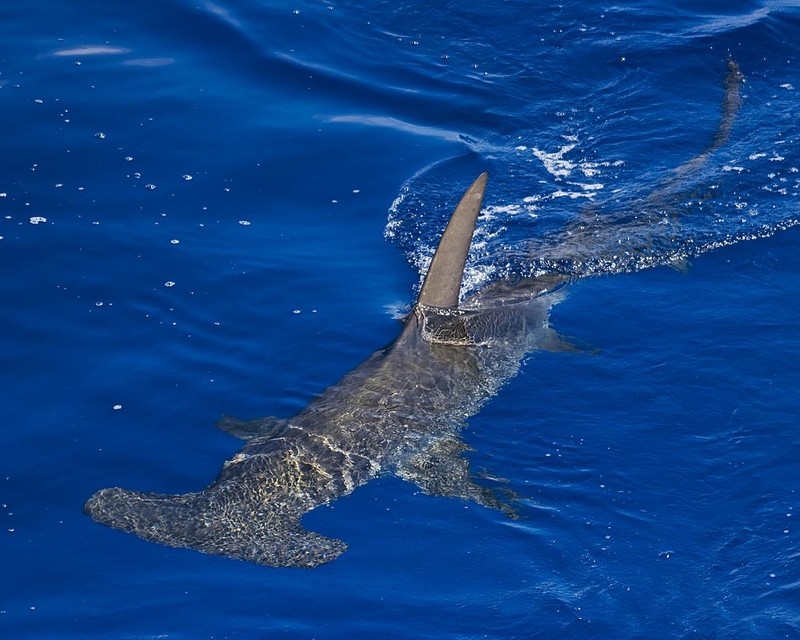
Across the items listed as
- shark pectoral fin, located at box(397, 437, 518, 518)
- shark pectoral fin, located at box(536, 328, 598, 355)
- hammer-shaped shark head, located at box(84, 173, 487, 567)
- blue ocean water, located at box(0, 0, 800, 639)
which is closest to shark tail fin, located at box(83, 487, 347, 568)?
hammer-shaped shark head, located at box(84, 173, 487, 567)

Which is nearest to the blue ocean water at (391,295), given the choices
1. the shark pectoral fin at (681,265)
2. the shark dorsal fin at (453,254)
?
the shark pectoral fin at (681,265)

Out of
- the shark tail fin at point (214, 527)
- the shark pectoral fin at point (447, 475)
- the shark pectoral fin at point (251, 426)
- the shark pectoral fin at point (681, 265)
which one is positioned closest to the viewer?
the shark tail fin at point (214, 527)

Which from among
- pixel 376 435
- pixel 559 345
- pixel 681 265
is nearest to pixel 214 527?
pixel 376 435

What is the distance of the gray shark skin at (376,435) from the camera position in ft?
28.0

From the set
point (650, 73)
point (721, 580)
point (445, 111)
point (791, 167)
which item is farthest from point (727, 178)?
point (721, 580)

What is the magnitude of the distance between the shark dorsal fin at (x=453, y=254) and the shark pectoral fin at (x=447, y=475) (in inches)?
60.3

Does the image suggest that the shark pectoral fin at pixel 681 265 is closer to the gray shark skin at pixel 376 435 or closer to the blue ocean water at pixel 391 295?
the blue ocean water at pixel 391 295

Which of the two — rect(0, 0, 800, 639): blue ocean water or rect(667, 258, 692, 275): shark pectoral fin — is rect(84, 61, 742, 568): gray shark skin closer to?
rect(0, 0, 800, 639): blue ocean water

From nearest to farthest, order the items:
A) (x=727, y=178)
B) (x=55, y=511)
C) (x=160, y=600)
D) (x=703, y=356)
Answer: (x=160, y=600) < (x=55, y=511) < (x=703, y=356) < (x=727, y=178)

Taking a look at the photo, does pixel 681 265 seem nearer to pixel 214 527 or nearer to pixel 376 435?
pixel 376 435

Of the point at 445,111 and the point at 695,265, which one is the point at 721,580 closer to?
the point at 695,265

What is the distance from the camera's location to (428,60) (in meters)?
16.8

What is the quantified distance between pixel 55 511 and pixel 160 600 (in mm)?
1465

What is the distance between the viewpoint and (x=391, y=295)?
12.1m
